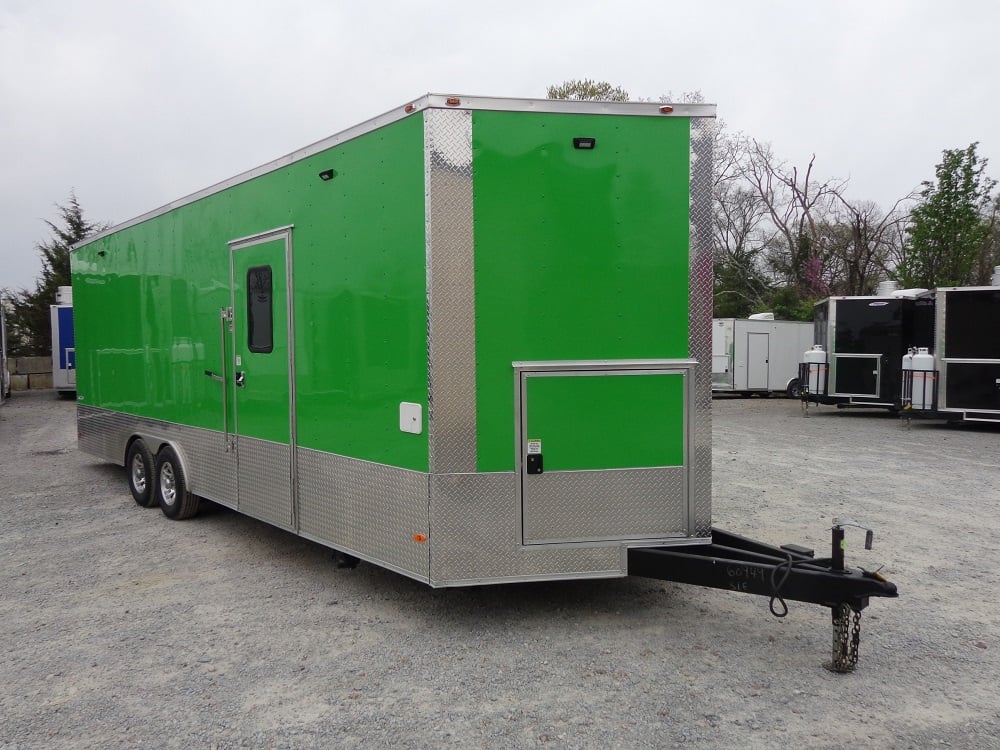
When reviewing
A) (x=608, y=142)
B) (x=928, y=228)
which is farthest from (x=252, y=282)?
(x=928, y=228)

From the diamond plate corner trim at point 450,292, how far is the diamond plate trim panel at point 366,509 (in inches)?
11.7

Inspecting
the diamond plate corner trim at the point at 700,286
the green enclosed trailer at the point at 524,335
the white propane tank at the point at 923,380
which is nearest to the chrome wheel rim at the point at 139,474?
the green enclosed trailer at the point at 524,335

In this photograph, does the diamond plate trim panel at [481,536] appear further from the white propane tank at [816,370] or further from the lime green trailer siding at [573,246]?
the white propane tank at [816,370]

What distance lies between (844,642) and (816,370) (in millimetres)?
13379

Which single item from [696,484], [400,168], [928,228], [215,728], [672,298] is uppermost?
Answer: [928,228]

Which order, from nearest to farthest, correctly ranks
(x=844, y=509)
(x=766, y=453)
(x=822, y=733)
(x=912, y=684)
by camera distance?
(x=822, y=733), (x=912, y=684), (x=844, y=509), (x=766, y=453)

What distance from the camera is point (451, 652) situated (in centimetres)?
402

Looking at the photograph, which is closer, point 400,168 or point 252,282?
point 400,168

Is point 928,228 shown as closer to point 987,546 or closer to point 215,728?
point 987,546

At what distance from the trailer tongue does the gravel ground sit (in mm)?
253

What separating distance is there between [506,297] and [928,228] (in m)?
19.2

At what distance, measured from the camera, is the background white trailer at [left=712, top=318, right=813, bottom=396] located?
20.3 metres

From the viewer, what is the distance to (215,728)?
128 inches

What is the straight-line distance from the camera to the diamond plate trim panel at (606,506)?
13.6 feet
